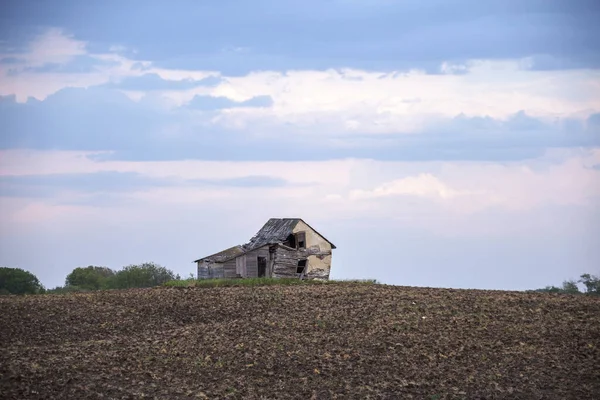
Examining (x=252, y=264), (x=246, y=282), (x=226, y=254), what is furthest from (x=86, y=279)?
(x=246, y=282)

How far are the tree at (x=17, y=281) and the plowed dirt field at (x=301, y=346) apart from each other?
27497 millimetres

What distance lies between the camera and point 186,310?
38000mm

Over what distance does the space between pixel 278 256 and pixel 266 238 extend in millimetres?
2879

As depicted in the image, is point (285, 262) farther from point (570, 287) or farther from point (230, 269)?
point (570, 287)

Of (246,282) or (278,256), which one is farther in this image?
(278,256)

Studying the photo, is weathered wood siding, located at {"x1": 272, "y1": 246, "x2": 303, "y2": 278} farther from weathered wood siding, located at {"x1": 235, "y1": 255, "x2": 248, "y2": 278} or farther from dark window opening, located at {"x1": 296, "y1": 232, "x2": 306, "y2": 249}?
weathered wood siding, located at {"x1": 235, "y1": 255, "x2": 248, "y2": 278}

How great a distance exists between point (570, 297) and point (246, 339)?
17.6 m

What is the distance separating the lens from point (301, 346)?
30.4 m

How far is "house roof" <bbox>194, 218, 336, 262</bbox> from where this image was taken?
5481cm

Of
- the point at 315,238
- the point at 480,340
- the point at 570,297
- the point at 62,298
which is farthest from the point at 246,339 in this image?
the point at 315,238

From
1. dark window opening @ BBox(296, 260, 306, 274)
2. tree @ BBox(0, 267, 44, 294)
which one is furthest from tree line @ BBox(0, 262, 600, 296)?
dark window opening @ BBox(296, 260, 306, 274)

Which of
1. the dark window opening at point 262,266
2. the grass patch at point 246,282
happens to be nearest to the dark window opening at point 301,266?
the dark window opening at point 262,266

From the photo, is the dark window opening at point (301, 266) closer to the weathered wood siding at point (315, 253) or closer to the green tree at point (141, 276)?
the weathered wood siding at point (315, 253)

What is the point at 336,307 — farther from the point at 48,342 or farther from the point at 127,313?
the point at 48,342
